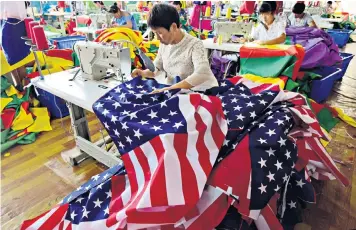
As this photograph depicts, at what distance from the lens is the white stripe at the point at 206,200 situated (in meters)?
1.06

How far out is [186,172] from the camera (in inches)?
40.2

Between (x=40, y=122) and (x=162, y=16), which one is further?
(x=40, y=122)

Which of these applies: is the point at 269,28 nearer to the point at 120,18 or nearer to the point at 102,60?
the point at 102,60

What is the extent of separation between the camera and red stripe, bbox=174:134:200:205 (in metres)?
0.99

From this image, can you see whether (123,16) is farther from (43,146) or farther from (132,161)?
(132,161)

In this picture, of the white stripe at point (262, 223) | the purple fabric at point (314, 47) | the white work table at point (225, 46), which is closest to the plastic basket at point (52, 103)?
the white work table at point (225, 46)

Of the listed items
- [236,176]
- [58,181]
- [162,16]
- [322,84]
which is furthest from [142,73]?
[322,84]

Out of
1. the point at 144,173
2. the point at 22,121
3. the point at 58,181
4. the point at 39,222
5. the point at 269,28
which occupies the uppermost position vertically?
the point at 269,28

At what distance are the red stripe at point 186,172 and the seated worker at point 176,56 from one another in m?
0.38

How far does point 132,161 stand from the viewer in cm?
114

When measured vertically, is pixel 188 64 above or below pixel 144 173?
above

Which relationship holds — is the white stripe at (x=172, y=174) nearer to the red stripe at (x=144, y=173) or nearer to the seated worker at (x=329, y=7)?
the red stripe at (x=144, y=173)

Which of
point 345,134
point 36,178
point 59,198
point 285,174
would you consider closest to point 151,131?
point 285,174

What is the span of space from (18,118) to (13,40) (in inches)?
31.0
